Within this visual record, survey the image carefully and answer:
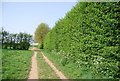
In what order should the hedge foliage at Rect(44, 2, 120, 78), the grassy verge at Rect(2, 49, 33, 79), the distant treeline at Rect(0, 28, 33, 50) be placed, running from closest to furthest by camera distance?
the hedge foliage at Rect(44, 2, 120, 78), the grassy verge at Rect(2, 49, 33, 79), the distant treeline at Rect(0, 28, 33, 50)

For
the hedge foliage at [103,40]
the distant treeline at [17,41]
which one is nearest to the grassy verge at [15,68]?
the hedge foliage at [103,40]

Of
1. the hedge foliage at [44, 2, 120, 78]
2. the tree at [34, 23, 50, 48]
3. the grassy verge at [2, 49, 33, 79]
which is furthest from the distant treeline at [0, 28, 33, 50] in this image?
the hedge foliage at [44, 2, 120, 78]

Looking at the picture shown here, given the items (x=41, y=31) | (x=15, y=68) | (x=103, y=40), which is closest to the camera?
(x=103, y=40)

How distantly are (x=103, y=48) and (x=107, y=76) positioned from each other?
1.10m

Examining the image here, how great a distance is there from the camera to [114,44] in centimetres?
464

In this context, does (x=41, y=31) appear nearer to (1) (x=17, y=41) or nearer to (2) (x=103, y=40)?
(1) (x=17, y=41)

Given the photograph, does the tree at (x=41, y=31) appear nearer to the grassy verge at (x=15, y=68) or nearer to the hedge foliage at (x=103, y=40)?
the grassy verge at (x=15, y=68)

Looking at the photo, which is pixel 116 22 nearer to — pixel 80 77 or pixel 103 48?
pixel 103 48

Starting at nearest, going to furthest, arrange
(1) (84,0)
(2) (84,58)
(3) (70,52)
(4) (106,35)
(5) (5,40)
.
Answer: (4) (106,35) → (2) (84,58) → (1) (84,0) → (3) (70,52) → (5) (5,40)

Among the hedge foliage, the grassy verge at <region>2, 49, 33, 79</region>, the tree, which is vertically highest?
the tree

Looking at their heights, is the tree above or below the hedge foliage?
above

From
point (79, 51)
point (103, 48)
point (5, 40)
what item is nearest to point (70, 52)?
point (79, 51)

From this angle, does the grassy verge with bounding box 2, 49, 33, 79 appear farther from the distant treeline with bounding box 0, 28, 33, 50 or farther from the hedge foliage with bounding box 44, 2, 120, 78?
the distant treeline with bounding box 0, 28, 33, 50

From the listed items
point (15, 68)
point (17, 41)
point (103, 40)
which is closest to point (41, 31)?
point (17, 41)
